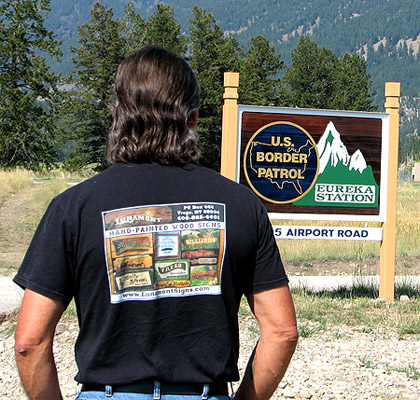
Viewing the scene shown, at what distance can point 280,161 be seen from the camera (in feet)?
23.0

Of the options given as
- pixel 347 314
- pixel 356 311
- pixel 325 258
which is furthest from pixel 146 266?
pixel 325 258

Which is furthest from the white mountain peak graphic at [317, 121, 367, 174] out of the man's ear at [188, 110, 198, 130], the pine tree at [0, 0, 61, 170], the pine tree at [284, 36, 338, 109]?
the pine tree at [284, 36, 338, 109]

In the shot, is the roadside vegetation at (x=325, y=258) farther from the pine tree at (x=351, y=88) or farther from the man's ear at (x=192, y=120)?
the pine tree at (x=351, y=88)

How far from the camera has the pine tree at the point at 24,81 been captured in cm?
4022

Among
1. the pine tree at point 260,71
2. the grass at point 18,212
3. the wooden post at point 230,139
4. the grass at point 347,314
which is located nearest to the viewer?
the grass at point 347,314

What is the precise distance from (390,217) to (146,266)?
19.1 ft

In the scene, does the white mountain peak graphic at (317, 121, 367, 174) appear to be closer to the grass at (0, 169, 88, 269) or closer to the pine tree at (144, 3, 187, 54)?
the grass at (0, 169, 88, 269)

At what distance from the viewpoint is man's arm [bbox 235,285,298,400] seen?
6.75 ft

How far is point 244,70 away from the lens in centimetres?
5962

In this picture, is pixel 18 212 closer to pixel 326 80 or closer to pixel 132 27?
pixel 132 27

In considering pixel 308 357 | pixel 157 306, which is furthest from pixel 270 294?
pixel 308 357

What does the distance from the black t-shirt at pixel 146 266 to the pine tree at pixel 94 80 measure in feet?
160

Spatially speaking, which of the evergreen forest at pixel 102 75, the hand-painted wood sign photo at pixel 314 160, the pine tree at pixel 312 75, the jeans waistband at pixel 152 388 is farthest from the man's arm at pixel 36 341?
the pine tree at pixel 312 75

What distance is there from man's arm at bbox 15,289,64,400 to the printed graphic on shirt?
0.20 metres
